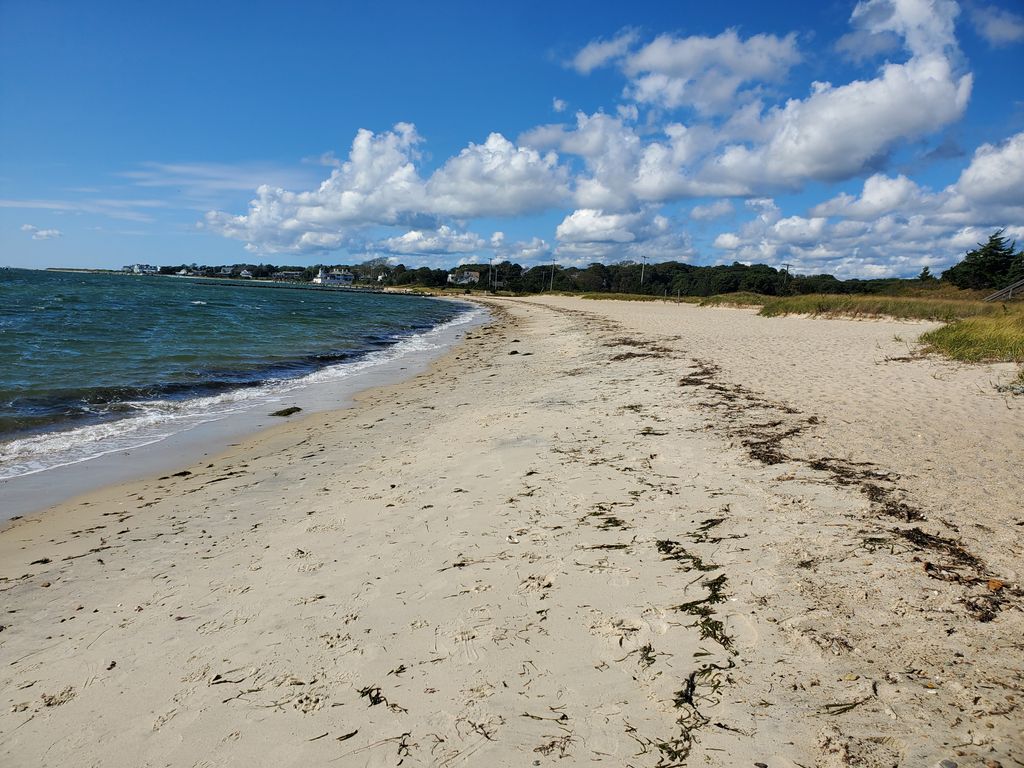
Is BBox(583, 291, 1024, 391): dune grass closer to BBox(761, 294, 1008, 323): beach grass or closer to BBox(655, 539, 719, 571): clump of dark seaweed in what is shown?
BBox(761, 294, 1008, 323): beach grass

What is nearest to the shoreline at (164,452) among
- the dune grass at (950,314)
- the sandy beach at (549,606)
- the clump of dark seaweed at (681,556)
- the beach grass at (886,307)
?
the sandy beach at (549,606)

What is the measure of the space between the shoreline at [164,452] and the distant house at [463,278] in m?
146

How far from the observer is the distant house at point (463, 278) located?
517 feet

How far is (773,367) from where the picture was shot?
37.8 feet

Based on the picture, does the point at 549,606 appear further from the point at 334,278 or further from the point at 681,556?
the point at 334,278

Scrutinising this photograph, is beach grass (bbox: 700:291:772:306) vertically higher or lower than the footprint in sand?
higher

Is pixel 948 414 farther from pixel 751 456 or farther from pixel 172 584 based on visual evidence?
pixel 172 584

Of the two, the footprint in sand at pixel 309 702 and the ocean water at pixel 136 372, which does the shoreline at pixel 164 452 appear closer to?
the ocean water at pixel 136 372

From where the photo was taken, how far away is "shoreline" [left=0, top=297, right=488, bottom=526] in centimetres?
605

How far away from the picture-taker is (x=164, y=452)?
771 cm

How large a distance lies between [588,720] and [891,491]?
3.71 m

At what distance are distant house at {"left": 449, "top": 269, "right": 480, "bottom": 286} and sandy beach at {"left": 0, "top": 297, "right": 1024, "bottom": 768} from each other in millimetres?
152754

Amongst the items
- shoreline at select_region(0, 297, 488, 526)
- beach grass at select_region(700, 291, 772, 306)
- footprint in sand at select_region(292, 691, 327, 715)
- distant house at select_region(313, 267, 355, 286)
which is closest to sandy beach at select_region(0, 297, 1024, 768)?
footprint in sand at select_region(292, 691, 327, 715)

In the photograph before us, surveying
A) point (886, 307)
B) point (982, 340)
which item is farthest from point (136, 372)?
point (886, 307)
